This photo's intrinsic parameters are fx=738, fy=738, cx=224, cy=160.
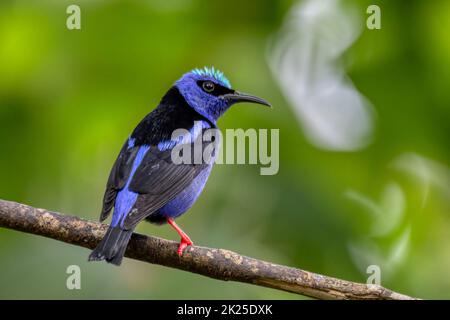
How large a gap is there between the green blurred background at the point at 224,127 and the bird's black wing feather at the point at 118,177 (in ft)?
0.68

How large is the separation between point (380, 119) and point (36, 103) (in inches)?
93.2

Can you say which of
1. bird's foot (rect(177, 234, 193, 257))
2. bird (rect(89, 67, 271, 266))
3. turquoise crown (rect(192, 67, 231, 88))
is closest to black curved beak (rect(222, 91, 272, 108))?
bird (rect(89, 67, 271, 266))

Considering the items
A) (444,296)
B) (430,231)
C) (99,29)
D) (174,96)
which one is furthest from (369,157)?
(99,29)

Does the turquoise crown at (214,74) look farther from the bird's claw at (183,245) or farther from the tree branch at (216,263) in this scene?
the tree branch at (216,263)

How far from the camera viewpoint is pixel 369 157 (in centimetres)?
529

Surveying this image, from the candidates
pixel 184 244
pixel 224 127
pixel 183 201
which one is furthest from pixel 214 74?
pixel 184 244

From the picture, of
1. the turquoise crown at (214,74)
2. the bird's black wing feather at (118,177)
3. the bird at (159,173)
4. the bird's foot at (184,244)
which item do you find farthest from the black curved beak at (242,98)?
the bird's foot at (184,244)

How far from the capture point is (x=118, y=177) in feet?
15.8

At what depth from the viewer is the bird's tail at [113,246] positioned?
4.11 meters

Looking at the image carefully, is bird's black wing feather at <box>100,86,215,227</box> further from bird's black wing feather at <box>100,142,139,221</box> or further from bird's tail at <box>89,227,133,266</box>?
bird's tail at <box>89,227,133,266</box>

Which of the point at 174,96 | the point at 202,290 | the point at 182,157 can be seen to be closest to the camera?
the point at 202,290

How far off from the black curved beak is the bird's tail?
1.54 metres

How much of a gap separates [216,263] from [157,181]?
0.80 metres

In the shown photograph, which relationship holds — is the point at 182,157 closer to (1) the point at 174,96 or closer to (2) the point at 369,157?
(1) the point at 174,96
